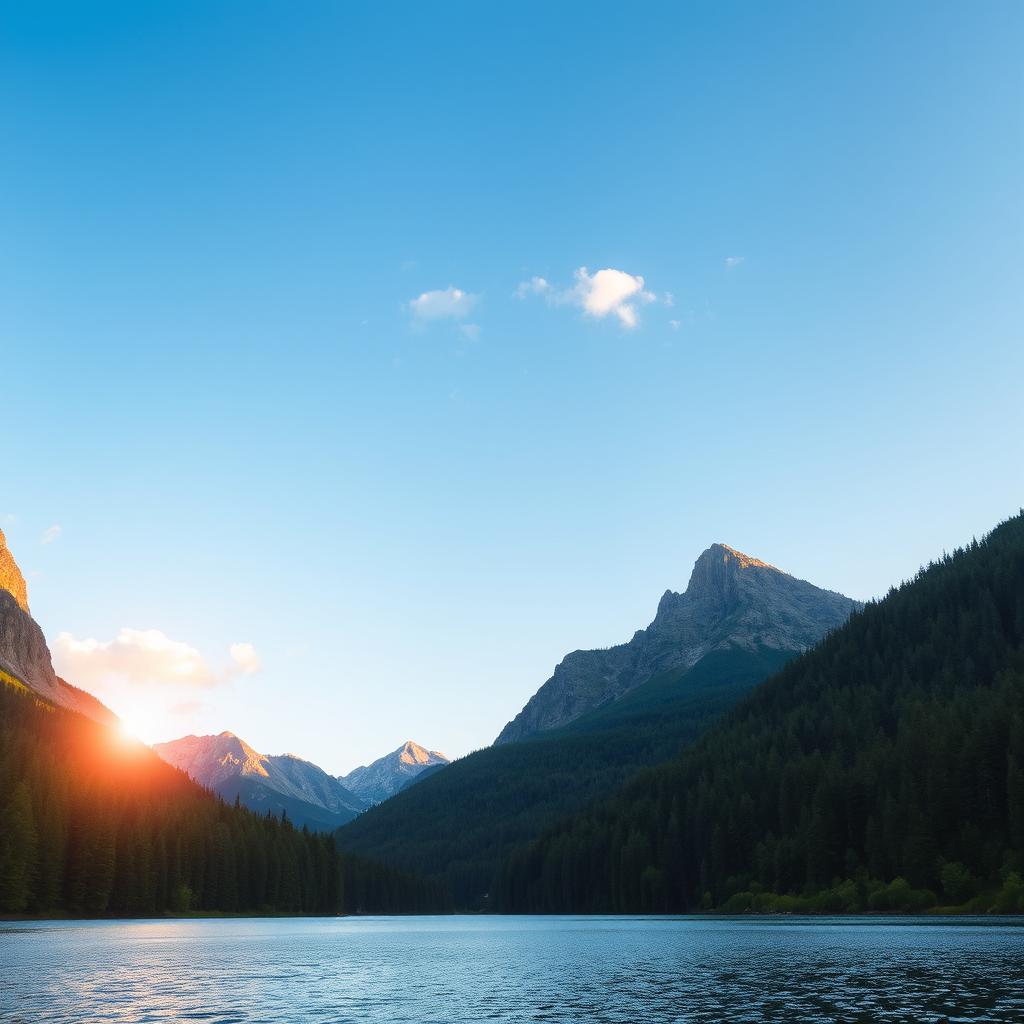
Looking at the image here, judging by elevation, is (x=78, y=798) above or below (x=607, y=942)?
above

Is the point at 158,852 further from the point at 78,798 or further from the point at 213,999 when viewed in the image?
the point at 213,999

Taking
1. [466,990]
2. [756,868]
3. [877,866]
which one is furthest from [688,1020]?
[756,868]

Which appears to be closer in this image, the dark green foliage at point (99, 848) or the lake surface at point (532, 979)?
the lake surface at point (532, 979)

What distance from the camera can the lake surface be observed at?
42.6 meters

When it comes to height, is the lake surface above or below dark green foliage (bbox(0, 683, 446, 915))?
below

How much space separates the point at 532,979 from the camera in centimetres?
6247

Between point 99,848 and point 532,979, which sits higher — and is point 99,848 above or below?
above

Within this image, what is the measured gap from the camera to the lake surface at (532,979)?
42.6 metres

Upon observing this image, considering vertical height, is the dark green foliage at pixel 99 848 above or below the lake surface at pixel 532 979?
above

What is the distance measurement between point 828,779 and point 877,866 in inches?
903

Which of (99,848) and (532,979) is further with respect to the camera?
(99,848)

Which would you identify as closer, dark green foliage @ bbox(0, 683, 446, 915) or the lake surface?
the lake surface

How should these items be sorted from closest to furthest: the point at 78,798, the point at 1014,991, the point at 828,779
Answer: the point at 1014,991, the point at 78,798, the point at 828,779

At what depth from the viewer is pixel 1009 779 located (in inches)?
5463
